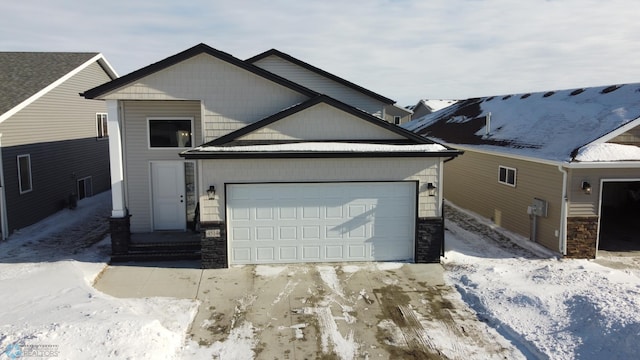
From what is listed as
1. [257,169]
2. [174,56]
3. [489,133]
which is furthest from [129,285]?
[489,133]

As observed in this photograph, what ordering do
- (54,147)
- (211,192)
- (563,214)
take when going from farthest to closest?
(54,147) → (563,214) → (211,192)

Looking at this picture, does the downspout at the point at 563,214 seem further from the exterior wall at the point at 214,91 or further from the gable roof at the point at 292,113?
the exterior wall at the point at 214,91

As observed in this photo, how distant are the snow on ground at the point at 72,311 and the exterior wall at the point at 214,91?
4165mm

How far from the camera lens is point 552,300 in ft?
28.6

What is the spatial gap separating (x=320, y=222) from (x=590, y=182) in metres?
6.98

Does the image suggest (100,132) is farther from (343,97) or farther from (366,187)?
(366,187)

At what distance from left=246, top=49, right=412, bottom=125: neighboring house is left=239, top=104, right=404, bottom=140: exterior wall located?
14.2 ft

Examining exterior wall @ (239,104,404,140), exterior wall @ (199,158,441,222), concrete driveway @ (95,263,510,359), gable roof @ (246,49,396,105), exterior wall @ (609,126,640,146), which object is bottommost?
concrete driveway @ (95,263,510,359)

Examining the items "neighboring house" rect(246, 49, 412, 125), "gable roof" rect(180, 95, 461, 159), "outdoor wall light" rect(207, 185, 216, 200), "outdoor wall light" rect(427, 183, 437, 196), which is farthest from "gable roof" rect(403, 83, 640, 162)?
"outdoor wall light" rect(207, 185, 216, 200)

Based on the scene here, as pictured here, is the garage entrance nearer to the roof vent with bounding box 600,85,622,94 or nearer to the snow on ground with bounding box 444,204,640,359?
the snow on ground with bounding box 444,204,640,359

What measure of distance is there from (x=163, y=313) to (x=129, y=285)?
6.57 ft

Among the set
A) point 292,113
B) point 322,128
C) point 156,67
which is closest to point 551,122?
point 322,128

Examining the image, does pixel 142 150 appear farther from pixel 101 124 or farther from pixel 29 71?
pixel 101 124

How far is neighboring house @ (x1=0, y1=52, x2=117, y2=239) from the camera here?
1412 cm
